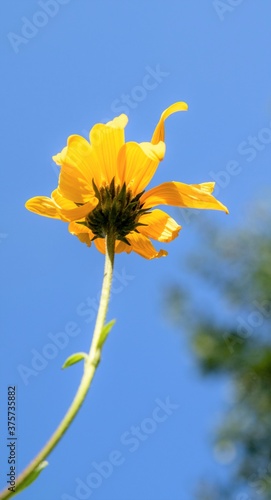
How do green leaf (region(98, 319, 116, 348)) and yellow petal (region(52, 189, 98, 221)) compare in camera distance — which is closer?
green leaf (region(98, 319, 116, 348))

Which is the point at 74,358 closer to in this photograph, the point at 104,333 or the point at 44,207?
the point at 104,333

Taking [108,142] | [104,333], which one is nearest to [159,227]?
[108,142]

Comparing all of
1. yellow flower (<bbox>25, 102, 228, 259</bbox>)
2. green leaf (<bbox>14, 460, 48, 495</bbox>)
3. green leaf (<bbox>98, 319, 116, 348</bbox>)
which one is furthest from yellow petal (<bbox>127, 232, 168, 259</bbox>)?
green leaf (<bbox>14, 460, 48, 495</bbox>)

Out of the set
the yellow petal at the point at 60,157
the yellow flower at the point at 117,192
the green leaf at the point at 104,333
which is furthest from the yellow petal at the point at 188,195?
the green leaf at the point at 104,333

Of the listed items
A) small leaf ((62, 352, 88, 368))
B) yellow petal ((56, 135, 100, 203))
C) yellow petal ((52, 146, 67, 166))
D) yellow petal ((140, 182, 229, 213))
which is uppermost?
yellow petal ((52, 146, 67, 166))

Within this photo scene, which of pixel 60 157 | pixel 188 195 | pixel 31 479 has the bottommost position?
pixel 31 479

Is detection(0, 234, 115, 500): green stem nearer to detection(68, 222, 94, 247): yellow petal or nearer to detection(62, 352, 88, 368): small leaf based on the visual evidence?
detection(62, 352, 88, 368): small leaf
